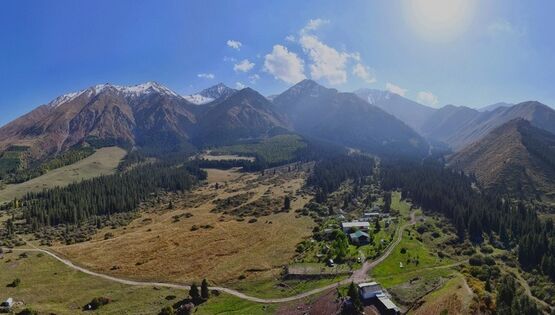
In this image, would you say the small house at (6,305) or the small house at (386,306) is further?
the small house at (6,305)

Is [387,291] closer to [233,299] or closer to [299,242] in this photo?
[233,299]

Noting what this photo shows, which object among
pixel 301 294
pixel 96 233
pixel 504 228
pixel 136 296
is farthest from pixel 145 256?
pixel 504 228

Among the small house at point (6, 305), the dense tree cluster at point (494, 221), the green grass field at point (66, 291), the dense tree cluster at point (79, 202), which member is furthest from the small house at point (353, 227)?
the dense tree cluster at point (79, 202)

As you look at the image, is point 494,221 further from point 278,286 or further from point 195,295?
point 195,295

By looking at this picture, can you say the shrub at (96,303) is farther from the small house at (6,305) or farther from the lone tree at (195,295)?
the lone tree at (195,295)

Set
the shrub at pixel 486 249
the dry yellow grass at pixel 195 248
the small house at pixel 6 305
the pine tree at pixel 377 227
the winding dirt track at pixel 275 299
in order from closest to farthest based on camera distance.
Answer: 1. the small house at pixel 6 305
2. the winding dirt track at pixel 275 299
3. the dry yellow grass at pixel 195 248
4. the shrub at pixel 486 249
5. the pine tree at pixel 377 227

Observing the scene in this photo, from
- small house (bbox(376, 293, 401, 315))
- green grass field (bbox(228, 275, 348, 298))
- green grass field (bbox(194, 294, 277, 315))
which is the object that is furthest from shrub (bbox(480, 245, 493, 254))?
green grass field (bbox(194, 294, 277, 315))

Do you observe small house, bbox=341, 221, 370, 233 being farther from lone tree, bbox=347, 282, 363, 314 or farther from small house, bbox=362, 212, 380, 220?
lone tree, bbox=347, 282, 363, 314

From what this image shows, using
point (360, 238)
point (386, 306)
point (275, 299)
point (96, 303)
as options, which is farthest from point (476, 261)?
point (96, 303)
